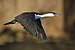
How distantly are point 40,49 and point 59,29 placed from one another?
0.77 metres

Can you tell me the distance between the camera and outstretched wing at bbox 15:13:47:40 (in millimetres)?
5230

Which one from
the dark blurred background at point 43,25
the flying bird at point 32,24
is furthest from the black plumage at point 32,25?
the dark blurred background at point 43,25

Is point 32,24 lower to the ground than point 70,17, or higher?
higher

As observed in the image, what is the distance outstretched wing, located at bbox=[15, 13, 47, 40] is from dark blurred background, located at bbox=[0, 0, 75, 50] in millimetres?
3306

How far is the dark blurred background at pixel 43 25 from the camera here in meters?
8.94

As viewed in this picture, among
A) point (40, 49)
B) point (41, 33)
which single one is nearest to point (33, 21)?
point (41, 33)

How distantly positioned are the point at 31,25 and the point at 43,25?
12.3 ft

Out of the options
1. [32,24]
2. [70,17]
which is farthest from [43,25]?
[32,24]

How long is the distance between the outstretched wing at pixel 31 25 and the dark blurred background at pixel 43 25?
331cm

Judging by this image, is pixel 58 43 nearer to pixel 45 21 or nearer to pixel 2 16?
pixel 45 21

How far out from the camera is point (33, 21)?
543 centimetres

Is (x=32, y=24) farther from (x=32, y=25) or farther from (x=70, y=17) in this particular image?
(x=70, y=17)

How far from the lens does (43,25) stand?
9047mm

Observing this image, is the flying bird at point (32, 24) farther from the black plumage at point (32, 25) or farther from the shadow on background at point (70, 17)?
the shadow on background at point (70, 17)
